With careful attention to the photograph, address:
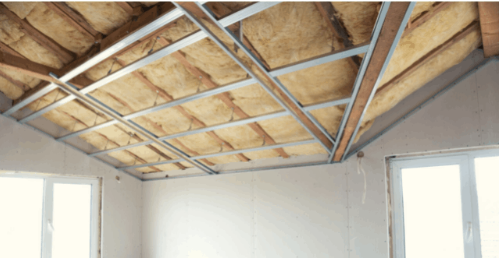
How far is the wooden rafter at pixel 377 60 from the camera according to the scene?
2.14 meters

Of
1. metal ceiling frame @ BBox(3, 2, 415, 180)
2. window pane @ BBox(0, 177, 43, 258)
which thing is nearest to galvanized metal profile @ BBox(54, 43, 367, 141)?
metal ceiling frame @ BBox(3, 2, 415, 180)

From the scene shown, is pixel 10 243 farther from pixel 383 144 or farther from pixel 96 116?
pixel 383 144

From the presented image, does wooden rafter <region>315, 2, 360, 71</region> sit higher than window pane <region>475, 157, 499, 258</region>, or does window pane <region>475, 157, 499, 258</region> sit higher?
wooden rafter <region>315, 2, 360, 71</region>

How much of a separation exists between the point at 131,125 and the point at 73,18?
1909mm

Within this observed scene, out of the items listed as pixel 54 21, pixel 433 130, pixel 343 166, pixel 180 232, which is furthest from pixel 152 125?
pixel 433 130

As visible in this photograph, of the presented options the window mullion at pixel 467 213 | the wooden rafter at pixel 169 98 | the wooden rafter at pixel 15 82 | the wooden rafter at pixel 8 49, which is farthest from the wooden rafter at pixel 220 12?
the wooden rafter at pixel 15 82

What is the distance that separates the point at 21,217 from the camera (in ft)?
18.8

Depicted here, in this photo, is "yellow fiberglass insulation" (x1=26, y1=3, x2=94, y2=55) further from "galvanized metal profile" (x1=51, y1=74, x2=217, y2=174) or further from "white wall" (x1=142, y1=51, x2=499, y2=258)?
"white wall" (x1=142, y1=51, x2=499, y2=258)

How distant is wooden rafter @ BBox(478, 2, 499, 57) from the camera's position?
2.86m

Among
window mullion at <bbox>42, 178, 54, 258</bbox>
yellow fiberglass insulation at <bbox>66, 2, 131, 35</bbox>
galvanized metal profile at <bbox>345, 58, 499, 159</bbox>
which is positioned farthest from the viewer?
window mullion at <bbox>42, 178, 54, 258</bbox>

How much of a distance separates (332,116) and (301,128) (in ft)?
1.85

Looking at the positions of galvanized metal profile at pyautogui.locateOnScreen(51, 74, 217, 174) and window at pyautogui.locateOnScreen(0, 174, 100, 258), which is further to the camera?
window at pyautogui.locateOnScreen(0, 174, 100, 258)

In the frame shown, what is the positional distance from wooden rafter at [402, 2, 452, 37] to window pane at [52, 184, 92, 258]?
20.6ft

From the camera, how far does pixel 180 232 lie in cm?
661
